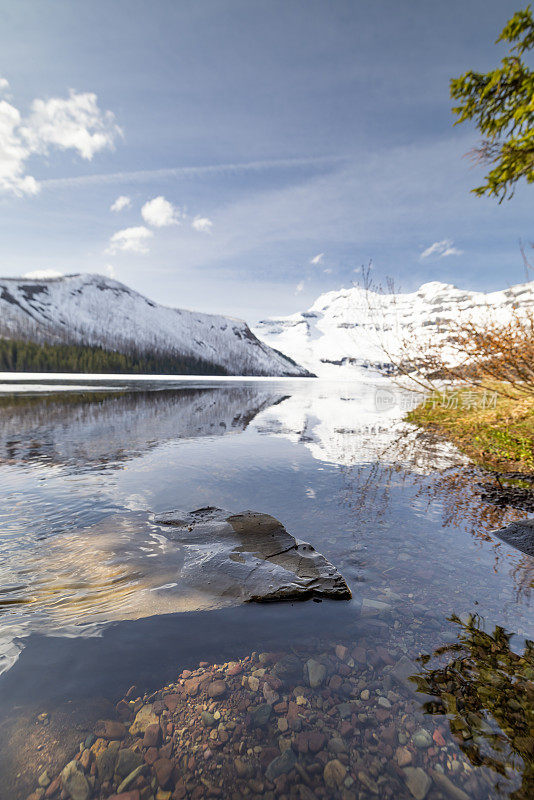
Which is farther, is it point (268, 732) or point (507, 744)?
point (268, 732)

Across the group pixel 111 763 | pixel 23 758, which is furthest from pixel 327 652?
pixel 23 758

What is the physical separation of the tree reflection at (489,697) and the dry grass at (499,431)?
8.39 m

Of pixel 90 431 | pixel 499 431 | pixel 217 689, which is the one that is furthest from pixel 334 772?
pixel 90 431

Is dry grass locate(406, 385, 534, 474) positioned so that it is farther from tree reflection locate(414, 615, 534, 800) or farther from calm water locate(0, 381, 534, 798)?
tree reflection locate(414, 615, 534, 800)

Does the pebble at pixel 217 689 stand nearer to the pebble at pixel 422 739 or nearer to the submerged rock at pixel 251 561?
the submerged rock at pixel 251 561

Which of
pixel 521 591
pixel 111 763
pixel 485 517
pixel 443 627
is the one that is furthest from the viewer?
pixel 485 517

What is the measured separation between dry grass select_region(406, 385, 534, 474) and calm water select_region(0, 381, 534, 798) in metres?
2.38

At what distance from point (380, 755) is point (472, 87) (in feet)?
47.5

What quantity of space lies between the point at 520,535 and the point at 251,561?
20.0 ft

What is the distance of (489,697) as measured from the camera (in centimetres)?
374

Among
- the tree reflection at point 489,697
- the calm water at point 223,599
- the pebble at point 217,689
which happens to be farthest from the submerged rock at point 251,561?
the tree reflection at point 489,697

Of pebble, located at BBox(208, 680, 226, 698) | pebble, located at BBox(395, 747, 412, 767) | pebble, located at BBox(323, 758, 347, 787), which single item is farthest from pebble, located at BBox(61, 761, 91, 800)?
pebble, located at BBox(395, 747, 412, 767)

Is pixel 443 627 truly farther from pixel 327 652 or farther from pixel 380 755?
pixel 380 755

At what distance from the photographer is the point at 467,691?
12.6ft
